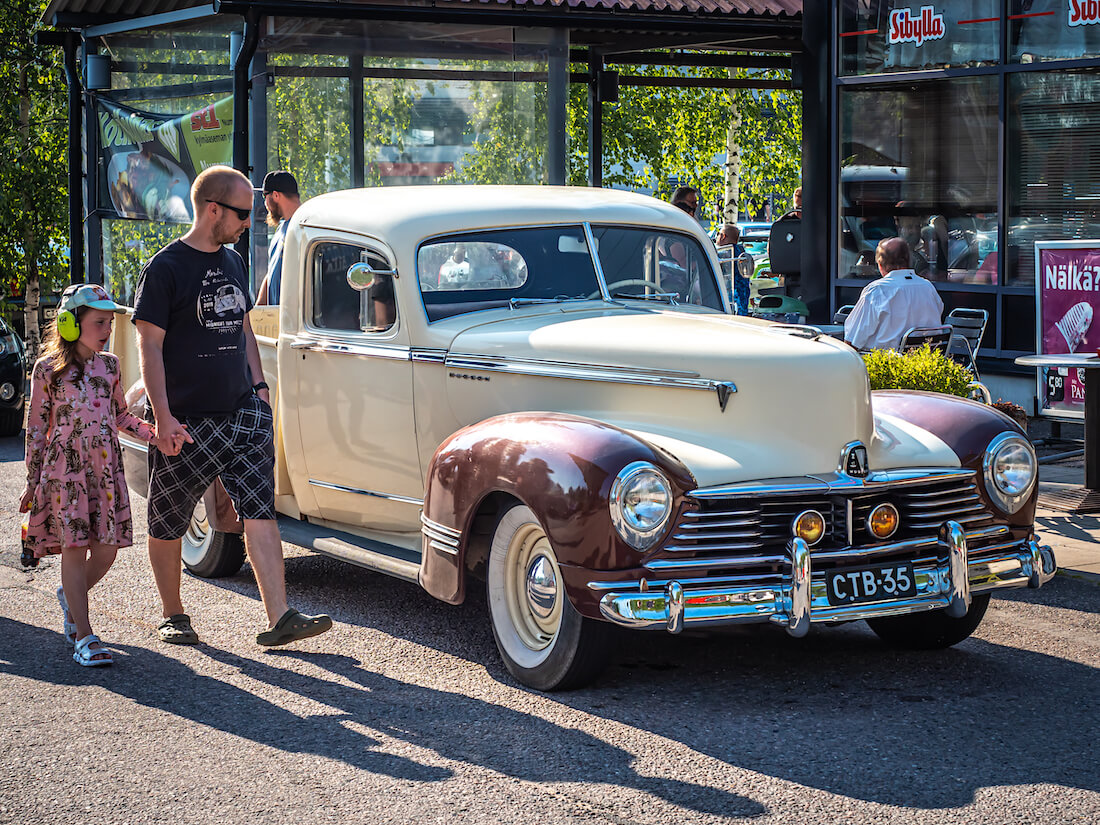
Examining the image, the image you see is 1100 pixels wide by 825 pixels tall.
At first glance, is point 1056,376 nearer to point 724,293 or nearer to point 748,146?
point 724,293

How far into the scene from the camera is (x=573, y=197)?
7.25 metres

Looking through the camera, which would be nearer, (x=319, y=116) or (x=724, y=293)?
(x=724, y=293)

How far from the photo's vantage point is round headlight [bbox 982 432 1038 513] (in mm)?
5949

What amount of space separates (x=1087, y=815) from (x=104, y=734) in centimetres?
316

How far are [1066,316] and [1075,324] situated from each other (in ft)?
0.34

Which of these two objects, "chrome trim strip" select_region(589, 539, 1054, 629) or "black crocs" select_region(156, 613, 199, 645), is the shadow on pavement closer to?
"black crocs" select_region(156, 613, 199, 645)

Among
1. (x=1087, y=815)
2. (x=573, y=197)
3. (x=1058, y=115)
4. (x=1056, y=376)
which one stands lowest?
(x=1087, y=815)

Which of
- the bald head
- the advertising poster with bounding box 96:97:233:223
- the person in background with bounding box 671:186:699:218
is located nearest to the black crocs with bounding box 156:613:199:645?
the bald head

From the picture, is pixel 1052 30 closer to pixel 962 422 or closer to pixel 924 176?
pixel 924 176

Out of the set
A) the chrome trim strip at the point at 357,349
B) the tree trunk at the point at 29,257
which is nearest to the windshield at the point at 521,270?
the chrome trim strip at the point at 357,349

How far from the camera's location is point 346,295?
23.3ft

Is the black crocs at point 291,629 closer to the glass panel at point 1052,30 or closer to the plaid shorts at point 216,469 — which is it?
the plaid shorts at point 216,469

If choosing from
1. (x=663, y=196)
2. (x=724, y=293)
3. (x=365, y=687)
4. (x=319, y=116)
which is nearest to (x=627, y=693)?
(x=365, y=687)

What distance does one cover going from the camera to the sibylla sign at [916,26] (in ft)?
44.4
